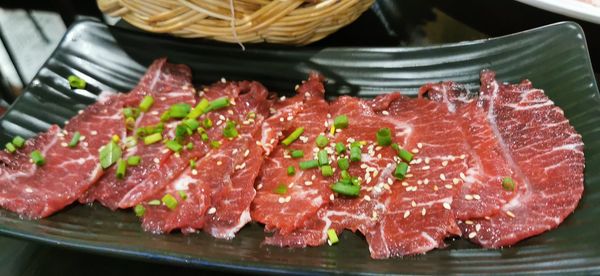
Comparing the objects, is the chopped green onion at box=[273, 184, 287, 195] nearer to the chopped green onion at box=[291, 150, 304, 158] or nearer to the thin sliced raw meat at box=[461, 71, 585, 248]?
the chopped green onion at box=[291, 150, 304, 158]

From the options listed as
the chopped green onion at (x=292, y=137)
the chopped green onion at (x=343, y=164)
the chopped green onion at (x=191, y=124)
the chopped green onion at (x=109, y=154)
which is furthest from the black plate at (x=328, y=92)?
the chopped green onion at (x=191, y=124)

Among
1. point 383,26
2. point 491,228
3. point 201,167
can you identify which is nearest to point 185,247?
point 201,167

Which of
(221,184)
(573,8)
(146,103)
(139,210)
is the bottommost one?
(139,210)

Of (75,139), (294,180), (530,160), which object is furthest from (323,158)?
(75,139)

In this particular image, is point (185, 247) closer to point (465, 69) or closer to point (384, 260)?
point (384, 260)

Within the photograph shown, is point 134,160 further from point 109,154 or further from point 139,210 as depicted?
point 139,210

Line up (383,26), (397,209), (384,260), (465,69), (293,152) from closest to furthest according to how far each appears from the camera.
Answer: (384,260)
(397,209)
(293,152)
(465,69)
(383,26)
